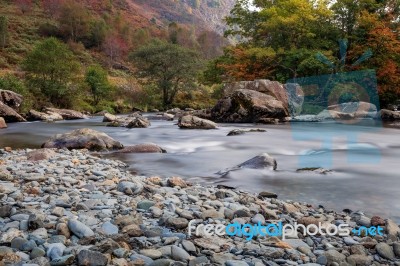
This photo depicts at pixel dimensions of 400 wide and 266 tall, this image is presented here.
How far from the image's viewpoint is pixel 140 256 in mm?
2789

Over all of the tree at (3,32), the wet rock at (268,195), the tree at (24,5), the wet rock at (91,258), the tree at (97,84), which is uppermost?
the tree at (24,5)

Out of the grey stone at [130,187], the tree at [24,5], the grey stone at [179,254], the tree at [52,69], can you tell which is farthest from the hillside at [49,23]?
the grey stone at [179,254]

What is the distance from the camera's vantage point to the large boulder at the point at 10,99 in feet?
61.6

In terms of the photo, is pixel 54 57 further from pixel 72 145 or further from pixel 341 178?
pixel 341 178

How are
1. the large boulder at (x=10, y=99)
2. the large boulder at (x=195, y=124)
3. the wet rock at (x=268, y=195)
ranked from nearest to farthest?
1. the wet rock at (x=268, y=195)
2. the large boulder at (x=195, y=124)
3. the large boulder at (x=10, y=99)

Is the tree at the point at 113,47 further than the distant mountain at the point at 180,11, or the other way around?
the distant mountain at the point at 180,11

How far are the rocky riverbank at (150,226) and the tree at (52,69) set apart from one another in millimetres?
21017

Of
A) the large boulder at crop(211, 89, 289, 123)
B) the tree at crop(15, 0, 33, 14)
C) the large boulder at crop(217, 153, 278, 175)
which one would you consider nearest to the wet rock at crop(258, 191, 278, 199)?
the large boulder at crop(217, 153, 278, 175)

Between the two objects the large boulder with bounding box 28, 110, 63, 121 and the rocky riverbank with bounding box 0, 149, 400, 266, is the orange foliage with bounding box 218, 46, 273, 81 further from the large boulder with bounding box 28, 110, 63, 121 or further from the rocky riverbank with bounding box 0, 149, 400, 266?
the rocky riverbank with bounding box 0, 149, 400, 266

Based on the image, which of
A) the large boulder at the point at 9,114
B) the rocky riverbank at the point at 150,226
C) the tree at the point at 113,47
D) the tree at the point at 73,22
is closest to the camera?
the rocky riverbank at the point at 150,226

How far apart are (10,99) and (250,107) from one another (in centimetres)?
1297

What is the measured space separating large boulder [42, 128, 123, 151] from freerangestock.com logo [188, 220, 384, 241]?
20.2 ft

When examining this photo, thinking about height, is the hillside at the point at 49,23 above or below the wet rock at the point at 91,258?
above

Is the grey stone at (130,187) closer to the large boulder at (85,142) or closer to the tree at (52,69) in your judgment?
the large boulder at (85,142)
